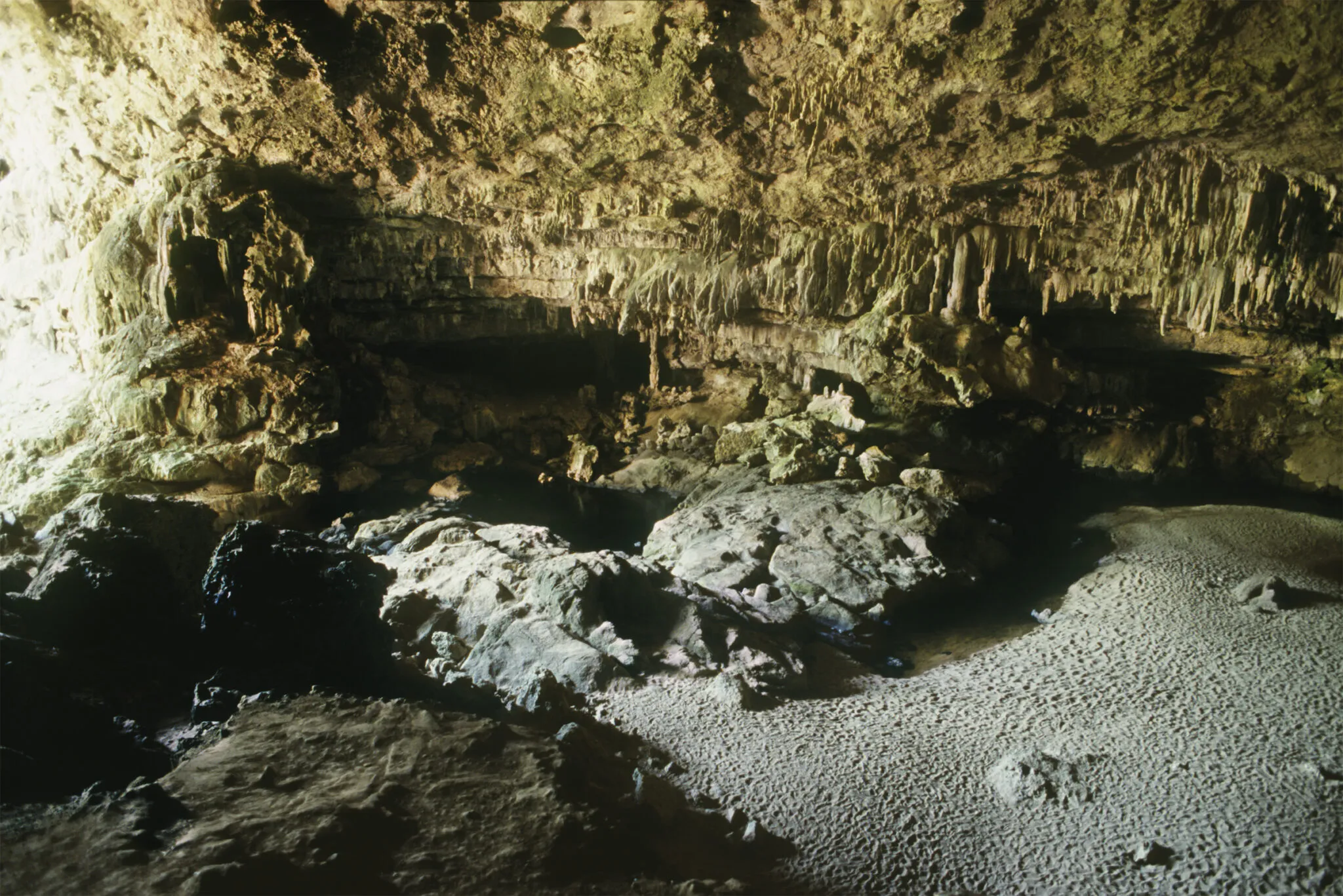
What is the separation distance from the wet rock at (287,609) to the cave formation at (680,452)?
0.03 metres

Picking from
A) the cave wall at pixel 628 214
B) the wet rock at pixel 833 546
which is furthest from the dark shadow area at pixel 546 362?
the wet rock at pixel 833 546

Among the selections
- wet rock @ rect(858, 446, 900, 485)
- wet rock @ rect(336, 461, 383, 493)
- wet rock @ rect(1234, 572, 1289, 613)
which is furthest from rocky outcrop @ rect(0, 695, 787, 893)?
wet rock @ rect(336, 461, 383, 493)

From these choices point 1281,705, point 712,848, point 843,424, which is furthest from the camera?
point 843,424

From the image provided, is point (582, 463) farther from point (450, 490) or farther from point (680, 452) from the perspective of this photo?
point (450, 490)

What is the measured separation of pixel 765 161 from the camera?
27.6ft

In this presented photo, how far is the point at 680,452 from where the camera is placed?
14398 mm

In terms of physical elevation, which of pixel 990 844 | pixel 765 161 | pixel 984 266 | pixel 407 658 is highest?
pixel 765 161

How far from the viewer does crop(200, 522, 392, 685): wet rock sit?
17.0 ft

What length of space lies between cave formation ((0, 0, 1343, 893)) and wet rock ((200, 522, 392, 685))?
1.3 inches

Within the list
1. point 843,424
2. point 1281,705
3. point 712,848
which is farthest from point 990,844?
point 843,424

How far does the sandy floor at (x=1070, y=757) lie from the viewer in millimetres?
4371

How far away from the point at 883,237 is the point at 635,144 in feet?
12.5

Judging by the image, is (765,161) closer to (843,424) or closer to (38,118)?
(843,424)

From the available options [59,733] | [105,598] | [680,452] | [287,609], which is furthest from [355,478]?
[59,733]
